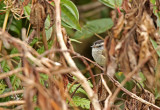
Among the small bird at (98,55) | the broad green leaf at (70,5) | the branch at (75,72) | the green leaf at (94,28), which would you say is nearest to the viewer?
the branch at (75,72)

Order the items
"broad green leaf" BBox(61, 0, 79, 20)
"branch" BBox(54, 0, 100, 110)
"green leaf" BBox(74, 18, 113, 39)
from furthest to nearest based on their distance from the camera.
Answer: "green leaf" BBox(74, 18, 113, 39), "broad green leaf" BBox(61, 0, 79, 20), "branch" BBox(54, 0, 100, 110)

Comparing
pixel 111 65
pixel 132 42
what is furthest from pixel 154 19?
pixel 111 65

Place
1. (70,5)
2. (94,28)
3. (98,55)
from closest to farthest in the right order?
1. (70,5)
2. (94,28)
3. (98,55)

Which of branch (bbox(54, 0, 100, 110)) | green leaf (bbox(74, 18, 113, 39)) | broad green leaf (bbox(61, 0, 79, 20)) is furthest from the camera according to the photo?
green leaf (bbox(74, 18, 113, 39))

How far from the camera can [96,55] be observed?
4.77m

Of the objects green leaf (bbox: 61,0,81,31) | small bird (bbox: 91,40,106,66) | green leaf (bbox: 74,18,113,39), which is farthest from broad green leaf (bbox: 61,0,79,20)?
small bird (bbox: 91,40,106,66)

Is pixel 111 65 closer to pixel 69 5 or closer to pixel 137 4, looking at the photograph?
pixel 137 4

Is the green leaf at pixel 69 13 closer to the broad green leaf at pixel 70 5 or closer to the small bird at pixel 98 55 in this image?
the broad green leaf at pixel 70 5

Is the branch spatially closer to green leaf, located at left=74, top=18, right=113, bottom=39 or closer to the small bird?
green leaf, located at left=74, top=18, right=113, bottom=39

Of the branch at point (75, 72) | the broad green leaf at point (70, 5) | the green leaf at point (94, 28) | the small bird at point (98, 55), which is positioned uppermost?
the broad green leaf at point (70, 5)

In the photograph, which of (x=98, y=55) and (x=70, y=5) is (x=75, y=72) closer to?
(x=70, y=5)

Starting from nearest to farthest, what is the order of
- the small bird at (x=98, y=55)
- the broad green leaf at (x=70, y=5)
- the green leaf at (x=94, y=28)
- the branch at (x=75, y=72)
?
the branch at (x=75, y=72), the broad green leaf at (x=70, y=5), the green leaf at (x=94, y=28), the small bird at (x=98, y=55)

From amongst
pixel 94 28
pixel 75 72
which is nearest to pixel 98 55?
pixel 94 28

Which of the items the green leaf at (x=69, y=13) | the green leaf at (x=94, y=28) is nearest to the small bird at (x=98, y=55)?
the green leaf at (x=94, y=28)
